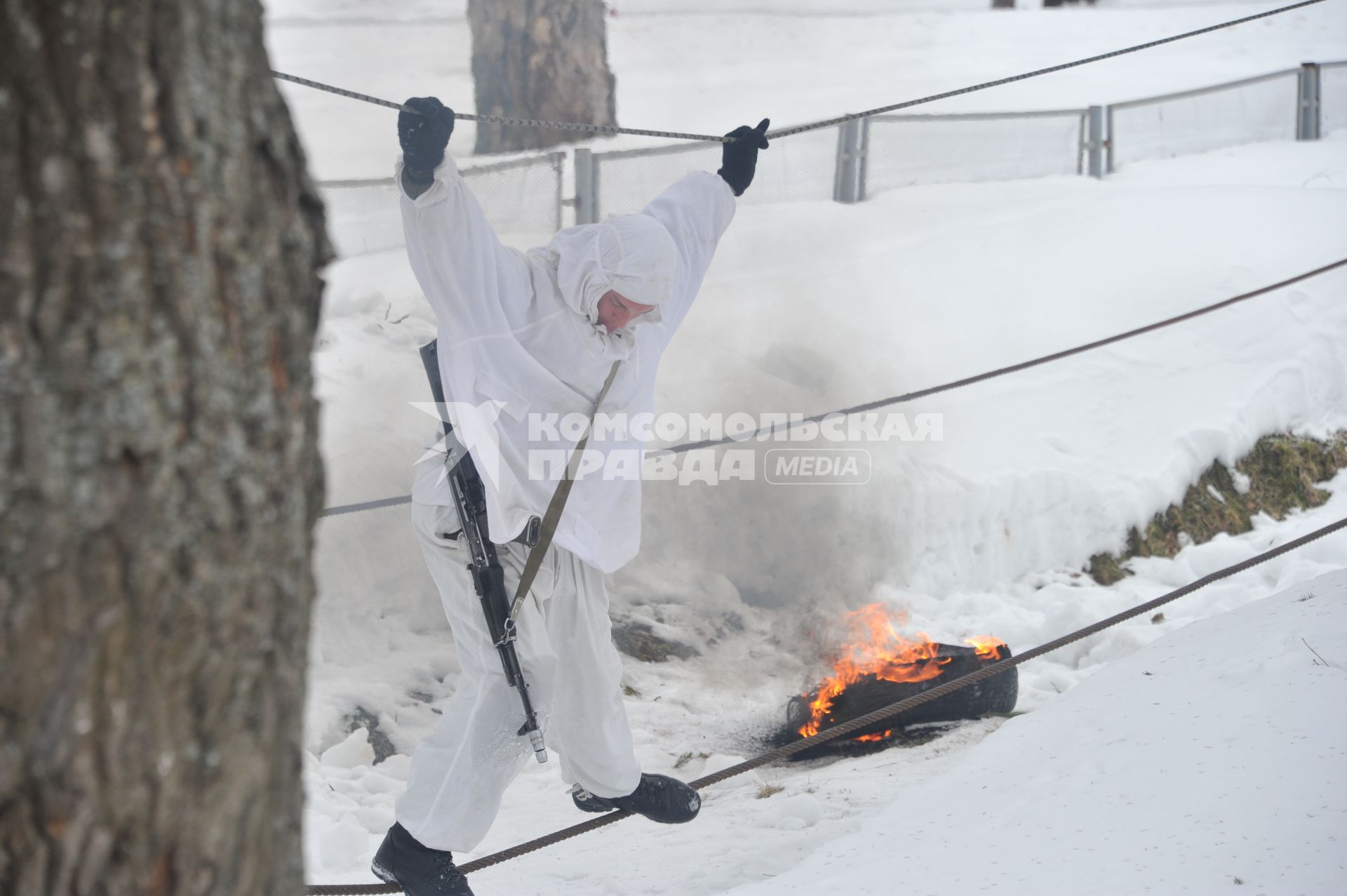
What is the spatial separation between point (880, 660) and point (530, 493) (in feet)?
7.47

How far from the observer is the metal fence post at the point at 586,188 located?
247 inches

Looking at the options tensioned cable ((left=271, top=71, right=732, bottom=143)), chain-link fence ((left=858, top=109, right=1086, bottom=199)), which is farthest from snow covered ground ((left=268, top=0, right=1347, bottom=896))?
tensioned cable ((left=271, top=71, right=732, bottom=143))

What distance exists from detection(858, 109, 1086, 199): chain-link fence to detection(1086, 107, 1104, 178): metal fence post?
61mm

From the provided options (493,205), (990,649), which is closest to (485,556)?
(990,649)

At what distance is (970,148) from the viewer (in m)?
8.08

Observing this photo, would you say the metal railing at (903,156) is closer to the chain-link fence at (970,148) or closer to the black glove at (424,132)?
the chain-link fence at (970,148)

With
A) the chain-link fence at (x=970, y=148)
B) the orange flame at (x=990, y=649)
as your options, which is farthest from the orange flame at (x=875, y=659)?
the chain-link fence at (x=970, y=148)

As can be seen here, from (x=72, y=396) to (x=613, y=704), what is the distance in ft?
6.31

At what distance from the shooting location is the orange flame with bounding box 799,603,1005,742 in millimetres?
4148

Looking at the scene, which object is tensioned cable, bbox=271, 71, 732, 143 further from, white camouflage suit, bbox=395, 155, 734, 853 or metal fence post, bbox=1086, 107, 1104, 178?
metal fence post, bbox=1086, 107, 1104, 178

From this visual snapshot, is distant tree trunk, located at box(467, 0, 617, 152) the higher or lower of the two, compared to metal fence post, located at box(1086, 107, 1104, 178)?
higher

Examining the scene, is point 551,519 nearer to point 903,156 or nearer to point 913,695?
point 913,695

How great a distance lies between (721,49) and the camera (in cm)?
1516

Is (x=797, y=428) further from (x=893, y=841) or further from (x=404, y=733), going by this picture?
(x=893, y=841)
